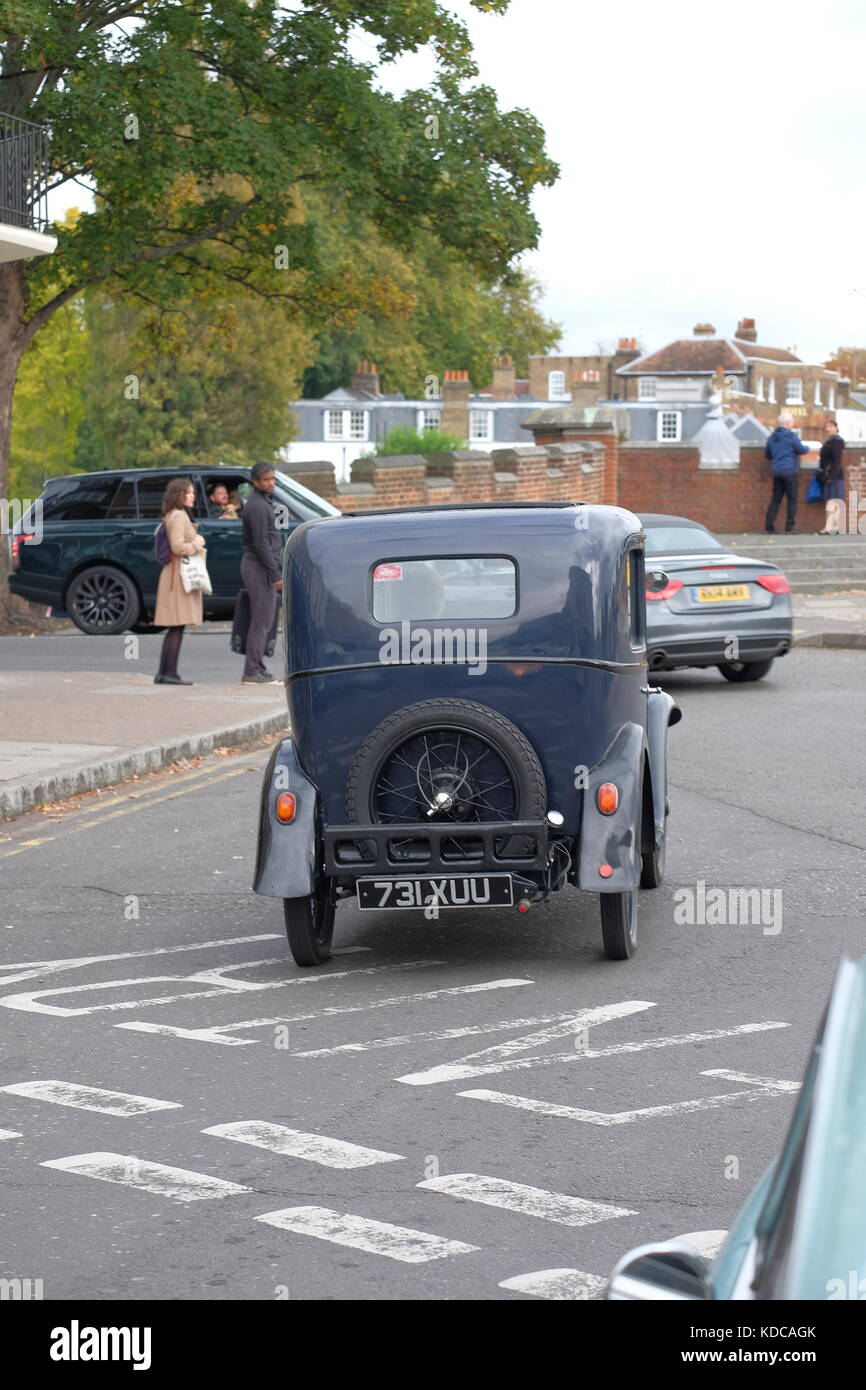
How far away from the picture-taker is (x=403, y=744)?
24.6 ft

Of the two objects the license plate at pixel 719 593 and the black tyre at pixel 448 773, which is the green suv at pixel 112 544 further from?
the black tyre at pixel 448 773

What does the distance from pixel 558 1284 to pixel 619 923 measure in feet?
11.1

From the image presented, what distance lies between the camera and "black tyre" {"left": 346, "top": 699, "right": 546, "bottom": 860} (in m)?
7.43

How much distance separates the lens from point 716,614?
17.3m

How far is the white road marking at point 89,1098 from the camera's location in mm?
5699

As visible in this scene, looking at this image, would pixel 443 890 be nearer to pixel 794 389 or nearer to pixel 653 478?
pixel 653 478

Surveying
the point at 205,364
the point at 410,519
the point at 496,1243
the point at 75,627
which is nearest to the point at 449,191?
the point at 75,627

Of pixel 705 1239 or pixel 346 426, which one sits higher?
pixel 346 426

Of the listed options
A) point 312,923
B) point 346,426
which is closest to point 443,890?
point 312,923

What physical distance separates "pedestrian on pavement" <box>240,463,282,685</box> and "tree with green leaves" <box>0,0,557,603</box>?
20.9 ft

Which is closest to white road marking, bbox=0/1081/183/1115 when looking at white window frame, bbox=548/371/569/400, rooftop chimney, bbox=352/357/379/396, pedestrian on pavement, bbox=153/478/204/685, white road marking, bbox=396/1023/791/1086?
white road marking, bbox=396/1023/791/1086

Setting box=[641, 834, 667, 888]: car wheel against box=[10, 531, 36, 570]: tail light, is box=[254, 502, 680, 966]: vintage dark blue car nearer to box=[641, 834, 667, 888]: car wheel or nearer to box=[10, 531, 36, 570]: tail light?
box=[641, 834, 667, 888]: car wheel

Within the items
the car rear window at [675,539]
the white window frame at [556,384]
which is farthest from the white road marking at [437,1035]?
the white window frame at [556,384]
